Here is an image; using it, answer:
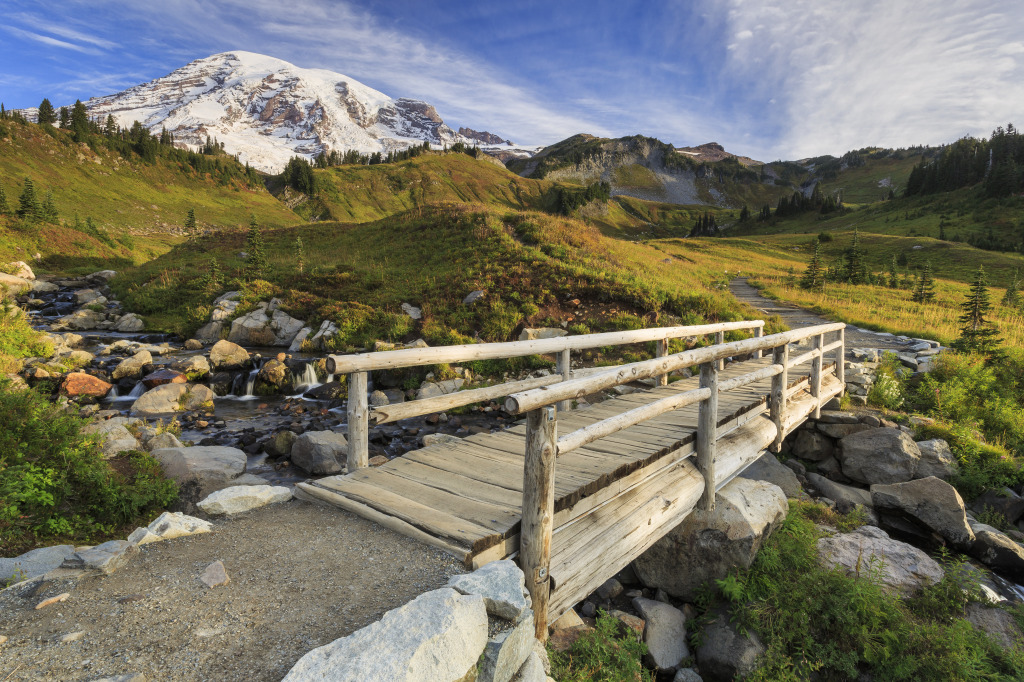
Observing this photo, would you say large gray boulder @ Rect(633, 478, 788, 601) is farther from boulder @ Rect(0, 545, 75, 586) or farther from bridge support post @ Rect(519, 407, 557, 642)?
boulder @ Rect(0, 545, 75, 586)

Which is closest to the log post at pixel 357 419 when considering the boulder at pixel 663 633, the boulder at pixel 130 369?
the boulder at pixel 663 633

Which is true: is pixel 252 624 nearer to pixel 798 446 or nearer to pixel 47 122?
pixel 798 446

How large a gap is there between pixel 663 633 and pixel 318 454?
6608mm

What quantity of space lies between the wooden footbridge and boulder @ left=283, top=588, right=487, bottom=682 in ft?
2.52

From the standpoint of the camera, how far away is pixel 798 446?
1069 cm

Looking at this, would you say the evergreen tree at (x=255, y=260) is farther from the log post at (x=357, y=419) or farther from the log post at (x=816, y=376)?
the log post at (x=816, y=376)

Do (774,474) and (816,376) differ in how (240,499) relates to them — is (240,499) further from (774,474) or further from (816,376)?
(816,376)

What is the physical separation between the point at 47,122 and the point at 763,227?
521ft

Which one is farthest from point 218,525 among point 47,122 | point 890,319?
point 47,122

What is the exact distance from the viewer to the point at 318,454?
880 cm

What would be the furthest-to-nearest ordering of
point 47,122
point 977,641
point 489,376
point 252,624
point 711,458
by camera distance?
point 47,122 → point 489,376 → point 711,458 → point 977,641 → point 252,624

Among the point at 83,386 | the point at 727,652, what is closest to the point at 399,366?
the point at 727,652

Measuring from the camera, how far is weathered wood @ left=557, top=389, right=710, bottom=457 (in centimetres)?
387

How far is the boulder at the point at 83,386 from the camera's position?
12.4m
